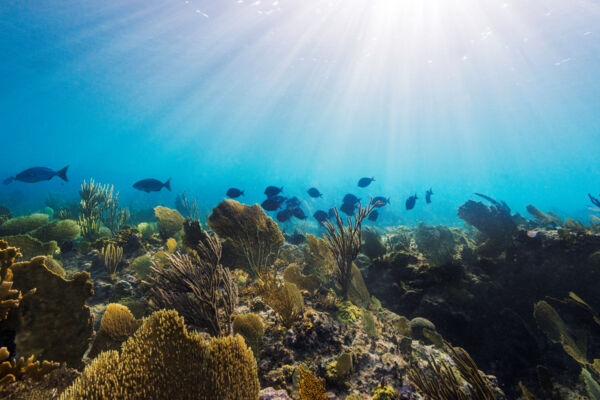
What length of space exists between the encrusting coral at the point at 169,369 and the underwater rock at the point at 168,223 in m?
5.72

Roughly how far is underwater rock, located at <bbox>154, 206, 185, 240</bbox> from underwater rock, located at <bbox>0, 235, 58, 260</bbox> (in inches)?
93.3

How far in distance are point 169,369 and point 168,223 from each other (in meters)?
6.09

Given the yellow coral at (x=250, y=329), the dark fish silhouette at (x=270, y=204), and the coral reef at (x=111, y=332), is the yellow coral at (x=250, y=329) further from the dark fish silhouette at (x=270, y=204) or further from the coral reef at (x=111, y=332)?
the dark fish silhouette at (x=270, y=204)

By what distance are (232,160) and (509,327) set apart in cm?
15574

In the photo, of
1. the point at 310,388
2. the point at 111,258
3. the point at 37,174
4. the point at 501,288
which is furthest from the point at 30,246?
the point at 501,288

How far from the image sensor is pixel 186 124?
69.4m

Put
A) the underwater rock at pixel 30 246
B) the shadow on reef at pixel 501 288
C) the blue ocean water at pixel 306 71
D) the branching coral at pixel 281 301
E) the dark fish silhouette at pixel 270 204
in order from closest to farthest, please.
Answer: the branching coral at pixel 281 301, the shadow on reef at pixel 501 288, the underwater rock at pixel 30 246, the dark fish silhouette at pixel 270 204, the blue ocean water at pixel 306 71

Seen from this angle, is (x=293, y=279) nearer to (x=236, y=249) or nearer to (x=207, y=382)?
(x=236, y=249)

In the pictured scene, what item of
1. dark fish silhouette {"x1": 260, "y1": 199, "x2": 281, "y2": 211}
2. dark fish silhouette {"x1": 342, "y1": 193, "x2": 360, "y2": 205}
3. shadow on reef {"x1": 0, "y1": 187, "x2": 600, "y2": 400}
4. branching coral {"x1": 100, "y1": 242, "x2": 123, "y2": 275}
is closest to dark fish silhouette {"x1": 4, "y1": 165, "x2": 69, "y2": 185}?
shadow on reef {"x1": 0, "y1": 187, "x2": 600, "y2": 400}

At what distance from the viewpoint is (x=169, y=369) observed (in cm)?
170

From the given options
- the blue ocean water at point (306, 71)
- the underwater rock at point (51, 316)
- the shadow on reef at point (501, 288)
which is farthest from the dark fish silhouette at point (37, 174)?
the blue ocean water at point (306, 71)

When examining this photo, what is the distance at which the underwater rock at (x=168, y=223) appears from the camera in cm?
689

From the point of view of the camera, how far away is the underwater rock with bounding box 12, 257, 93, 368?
2.13 m

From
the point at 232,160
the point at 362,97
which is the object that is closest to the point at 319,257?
the point at 362,97
